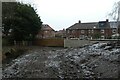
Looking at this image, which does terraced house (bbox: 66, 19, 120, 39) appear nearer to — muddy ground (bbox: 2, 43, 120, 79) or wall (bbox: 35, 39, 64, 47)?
wall (bbox: 35, 39, 64, 47)

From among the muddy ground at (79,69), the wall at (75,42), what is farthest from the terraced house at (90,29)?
the muddy ground at (79,69)

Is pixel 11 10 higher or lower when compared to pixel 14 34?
higher

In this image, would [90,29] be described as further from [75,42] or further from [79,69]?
[79,69]

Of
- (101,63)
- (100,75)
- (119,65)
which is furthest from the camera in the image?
(101,63)

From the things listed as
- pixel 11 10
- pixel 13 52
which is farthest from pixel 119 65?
pixel 11 10

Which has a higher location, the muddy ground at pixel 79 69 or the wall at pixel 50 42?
the wall at pixel 50 42

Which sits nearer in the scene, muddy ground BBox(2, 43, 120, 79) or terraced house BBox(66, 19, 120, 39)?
muddy ground BBox(2, 43, 120, 79)

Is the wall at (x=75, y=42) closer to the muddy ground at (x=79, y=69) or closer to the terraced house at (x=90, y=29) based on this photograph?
the muddy ground at (x=79, y=69)

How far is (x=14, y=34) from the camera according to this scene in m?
38.0

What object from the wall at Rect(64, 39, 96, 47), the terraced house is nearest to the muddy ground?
the wall at Rect(64, 39, 96, 47)

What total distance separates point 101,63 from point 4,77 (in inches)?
202

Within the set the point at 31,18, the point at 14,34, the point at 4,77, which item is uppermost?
the point at 31,18

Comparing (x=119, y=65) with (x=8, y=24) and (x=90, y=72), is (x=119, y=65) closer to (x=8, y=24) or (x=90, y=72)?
(x=90, y=72)

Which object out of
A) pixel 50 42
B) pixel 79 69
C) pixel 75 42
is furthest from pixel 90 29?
pixel 79 69
